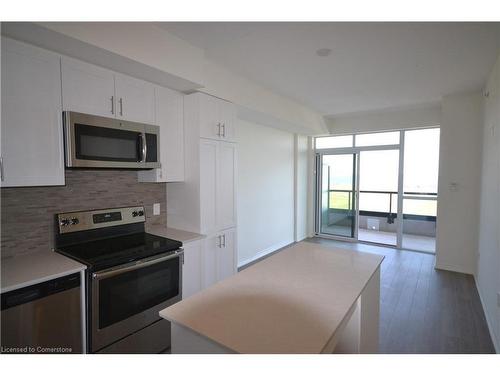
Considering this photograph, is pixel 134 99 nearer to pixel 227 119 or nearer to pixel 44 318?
pixel 227 119

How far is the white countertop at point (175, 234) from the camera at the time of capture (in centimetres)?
247

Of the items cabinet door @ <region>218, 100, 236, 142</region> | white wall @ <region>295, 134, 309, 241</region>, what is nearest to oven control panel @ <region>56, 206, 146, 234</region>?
cabinet door @ <region>218, 100, 236, 142</region>

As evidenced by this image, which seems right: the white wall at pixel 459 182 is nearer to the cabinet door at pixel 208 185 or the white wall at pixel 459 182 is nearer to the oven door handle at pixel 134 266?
the cabinet door at pixel 208 185

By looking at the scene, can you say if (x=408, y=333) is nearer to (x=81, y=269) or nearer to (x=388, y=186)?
(x=81, y=269)

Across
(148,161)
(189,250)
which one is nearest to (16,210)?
(148,161)

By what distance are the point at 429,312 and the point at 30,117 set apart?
157 inches

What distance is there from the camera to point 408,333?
8.08 feet

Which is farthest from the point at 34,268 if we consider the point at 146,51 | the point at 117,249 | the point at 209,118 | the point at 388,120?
the point at 388,120

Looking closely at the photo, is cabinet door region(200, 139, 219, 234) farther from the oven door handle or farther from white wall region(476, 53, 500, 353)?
white wall region(476, 53, 500, 353)

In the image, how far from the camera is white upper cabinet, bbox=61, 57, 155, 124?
1921mm

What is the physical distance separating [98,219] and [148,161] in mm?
680

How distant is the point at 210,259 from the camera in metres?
2.76

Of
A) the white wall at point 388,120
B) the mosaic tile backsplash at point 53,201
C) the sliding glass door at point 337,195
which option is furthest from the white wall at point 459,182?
the mosaic tile backsplash at point 53,201

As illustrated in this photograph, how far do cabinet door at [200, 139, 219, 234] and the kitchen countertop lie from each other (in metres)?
0.13
